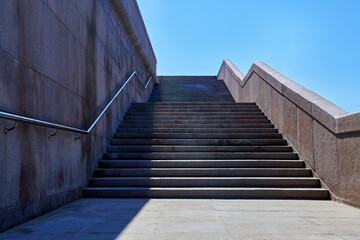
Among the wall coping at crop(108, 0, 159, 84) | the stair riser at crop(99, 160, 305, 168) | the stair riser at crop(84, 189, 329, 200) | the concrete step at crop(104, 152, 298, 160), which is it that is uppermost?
the wall coping at crop(108, 0, 159, 84)

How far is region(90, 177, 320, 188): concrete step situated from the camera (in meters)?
6.37

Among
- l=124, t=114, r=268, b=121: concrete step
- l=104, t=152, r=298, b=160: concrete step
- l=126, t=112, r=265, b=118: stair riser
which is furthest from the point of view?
l=126, t=112, r=265, b=118: stair riser

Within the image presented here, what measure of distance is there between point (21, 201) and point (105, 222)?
94 centimetres

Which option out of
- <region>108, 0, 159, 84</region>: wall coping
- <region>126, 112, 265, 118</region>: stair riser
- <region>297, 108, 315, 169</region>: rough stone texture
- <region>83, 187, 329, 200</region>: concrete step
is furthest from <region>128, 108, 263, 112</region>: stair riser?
<region>83, 187, 329, 200</region>: concrete step

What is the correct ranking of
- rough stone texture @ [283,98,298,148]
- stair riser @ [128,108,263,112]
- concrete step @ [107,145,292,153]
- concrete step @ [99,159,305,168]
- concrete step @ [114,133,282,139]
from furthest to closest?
stair riser @ [128,108,263,112], concrete step @ [114,133,282,139], concrete step @ [107,145,292,153], rough stone texture @ [283,98,298,148], concrete step @ [99,159,305,168]

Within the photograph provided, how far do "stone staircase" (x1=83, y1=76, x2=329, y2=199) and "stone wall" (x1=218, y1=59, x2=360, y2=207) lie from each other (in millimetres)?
280

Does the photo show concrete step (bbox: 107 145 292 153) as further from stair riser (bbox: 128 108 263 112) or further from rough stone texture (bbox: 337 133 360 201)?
stair riser (bbox: 128 108 263 112)

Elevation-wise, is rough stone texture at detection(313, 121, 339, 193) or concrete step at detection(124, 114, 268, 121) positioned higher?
concrete step at detection(124, 114, 268, 121)

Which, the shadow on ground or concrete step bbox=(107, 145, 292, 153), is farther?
concrete step bbox=(107, 145, 292, 153)

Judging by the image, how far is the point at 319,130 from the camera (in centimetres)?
626

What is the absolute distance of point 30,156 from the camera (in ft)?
13.5

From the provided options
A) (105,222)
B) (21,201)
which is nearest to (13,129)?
(21,201)

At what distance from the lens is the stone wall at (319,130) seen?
516 centimetres

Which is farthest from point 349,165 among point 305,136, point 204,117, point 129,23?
point 129,23
